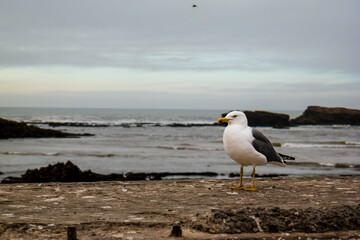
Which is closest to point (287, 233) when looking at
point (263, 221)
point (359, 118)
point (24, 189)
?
point (263, 221)

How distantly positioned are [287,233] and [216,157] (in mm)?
12648

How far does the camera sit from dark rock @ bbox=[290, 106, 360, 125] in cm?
6000

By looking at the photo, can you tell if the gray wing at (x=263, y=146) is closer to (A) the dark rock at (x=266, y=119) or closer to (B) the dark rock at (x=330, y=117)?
(A) the dark rock at (x=266, y=119)

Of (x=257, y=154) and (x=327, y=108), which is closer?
(x=257, y=154)

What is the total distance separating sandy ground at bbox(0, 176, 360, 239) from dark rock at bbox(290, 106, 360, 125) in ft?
182

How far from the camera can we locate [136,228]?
11.5 feet

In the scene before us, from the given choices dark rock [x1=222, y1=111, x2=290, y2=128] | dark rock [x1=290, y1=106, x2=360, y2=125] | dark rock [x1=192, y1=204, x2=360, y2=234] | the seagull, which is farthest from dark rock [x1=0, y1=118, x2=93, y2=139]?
dark rock [x1=290, y1=106, x2=360, y2=125]

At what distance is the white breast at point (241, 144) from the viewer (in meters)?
5.29

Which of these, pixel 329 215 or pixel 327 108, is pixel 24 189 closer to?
pixel 329 215

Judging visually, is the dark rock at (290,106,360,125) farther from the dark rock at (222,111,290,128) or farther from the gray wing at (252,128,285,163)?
the gray wing at (252,128,285,163)

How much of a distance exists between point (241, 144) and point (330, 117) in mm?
59832

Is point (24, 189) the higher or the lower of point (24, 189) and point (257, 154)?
the lower

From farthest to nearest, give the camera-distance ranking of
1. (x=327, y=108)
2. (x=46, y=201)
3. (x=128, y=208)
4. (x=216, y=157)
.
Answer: (x=327, y=108)
(x=216, y=157)
(x=46, y=201)
(x=128, y=208)

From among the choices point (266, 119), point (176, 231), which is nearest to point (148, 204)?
point (176, 231)
